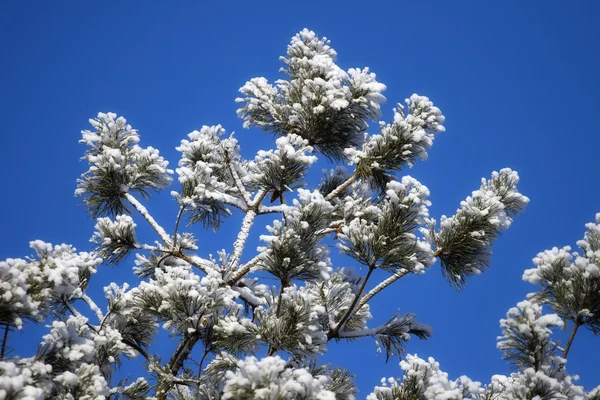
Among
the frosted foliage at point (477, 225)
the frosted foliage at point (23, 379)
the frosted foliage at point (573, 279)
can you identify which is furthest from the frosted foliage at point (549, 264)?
the frosted foliage at point (23, 379)

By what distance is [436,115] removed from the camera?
7445 mm

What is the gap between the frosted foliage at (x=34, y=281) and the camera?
4566mm

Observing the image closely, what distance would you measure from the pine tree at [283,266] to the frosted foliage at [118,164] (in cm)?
2

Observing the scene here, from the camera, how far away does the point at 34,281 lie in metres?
4.97

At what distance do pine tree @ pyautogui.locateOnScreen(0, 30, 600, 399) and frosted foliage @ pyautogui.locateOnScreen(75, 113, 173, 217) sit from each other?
0.02m

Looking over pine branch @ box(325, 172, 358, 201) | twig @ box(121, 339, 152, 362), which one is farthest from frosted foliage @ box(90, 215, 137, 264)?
pine branch @ box(325, 172, 358, 201)

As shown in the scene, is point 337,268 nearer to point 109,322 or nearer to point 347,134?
point 347,134

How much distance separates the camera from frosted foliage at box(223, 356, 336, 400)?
447cm

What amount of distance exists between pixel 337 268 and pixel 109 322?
292 cm

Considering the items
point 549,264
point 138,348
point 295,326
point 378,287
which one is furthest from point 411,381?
point 138,348

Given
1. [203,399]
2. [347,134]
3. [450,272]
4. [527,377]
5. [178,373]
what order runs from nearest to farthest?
[527,377], [203,399], [178,373], [450,272], [347,134]

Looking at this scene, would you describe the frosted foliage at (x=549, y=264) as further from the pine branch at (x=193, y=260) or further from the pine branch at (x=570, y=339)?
the pine branch at (x=193, y=260)

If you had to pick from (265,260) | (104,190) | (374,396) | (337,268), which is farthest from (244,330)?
(104,190)

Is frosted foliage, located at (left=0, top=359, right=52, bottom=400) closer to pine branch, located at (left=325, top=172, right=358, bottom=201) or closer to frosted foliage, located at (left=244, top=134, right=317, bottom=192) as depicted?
frosted foliage, located at (left=244, top=134, right=317, bottom=192)
